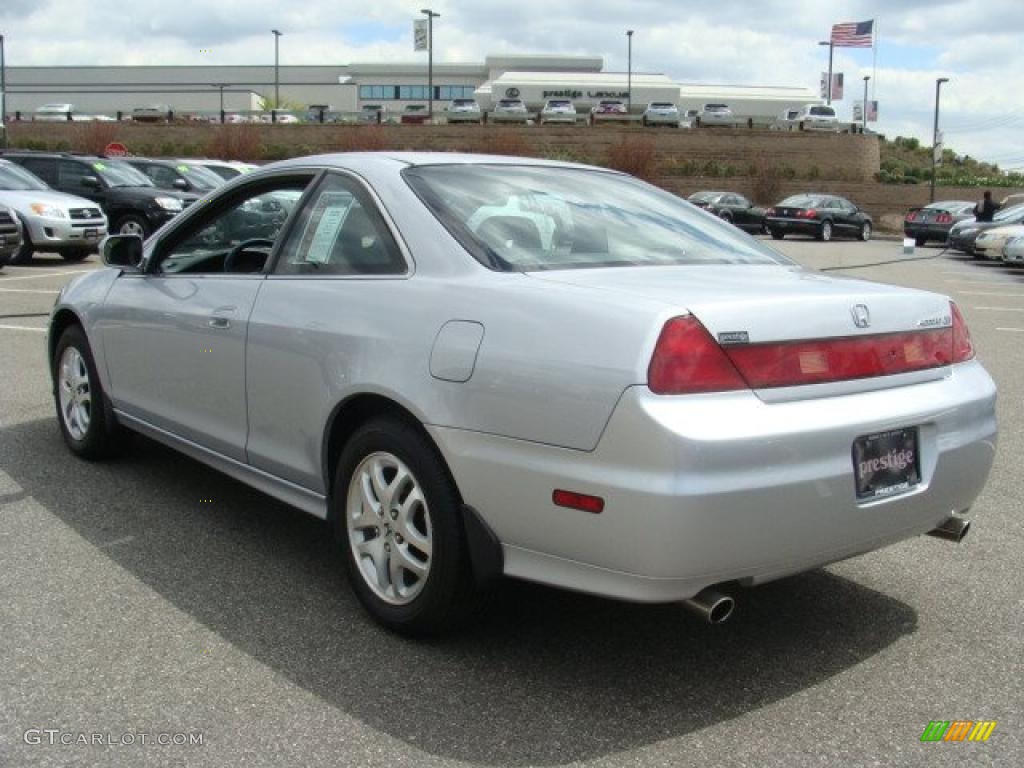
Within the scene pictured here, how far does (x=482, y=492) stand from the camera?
3090mm

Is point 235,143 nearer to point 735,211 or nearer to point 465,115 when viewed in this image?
point 465,115

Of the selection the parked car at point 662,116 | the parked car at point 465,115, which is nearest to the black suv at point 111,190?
the parked car at point 465,115

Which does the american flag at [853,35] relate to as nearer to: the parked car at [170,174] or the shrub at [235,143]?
the shrub at [235,143]

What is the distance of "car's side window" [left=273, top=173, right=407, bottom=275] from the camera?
12.1ft

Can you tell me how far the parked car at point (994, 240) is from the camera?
2314 centimetres

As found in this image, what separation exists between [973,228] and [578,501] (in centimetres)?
2601

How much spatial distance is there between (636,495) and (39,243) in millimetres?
15604

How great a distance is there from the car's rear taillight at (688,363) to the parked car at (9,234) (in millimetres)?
13978

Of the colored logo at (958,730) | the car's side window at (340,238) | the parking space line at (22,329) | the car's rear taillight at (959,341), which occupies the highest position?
the car's side window at (340,238)

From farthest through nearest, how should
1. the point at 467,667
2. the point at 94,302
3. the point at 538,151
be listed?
1. the point at 538,151
2. the point at 94,302
3. the point at 467,667

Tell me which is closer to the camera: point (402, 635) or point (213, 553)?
point (402, 635)

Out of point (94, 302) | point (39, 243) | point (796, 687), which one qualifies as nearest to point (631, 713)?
point (796, 687)

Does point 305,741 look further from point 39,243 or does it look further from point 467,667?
point 39,243

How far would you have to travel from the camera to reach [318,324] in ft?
12.2
